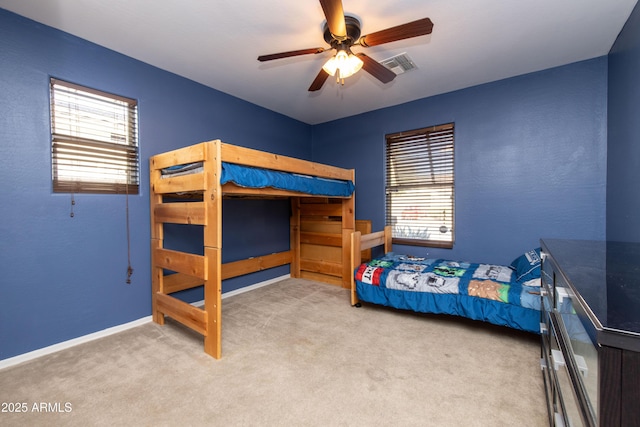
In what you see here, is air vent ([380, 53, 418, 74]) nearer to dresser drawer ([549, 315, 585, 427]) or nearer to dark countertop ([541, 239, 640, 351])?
dark countertop ([541, 239, 640, 351])

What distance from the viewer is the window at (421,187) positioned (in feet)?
11.4

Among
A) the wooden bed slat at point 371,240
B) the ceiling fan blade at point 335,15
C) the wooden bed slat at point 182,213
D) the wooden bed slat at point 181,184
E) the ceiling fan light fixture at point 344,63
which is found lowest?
the wooden bed slat at point 371,240

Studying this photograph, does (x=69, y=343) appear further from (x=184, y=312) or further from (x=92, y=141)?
(x=92, y=141)

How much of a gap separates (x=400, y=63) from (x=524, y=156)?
1.69 metres

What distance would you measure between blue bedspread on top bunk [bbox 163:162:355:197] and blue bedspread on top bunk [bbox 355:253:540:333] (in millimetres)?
986

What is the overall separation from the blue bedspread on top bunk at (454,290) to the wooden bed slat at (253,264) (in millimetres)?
1432

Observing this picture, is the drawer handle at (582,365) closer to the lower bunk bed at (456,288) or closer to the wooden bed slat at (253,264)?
the lower bunk bed at (456,288)

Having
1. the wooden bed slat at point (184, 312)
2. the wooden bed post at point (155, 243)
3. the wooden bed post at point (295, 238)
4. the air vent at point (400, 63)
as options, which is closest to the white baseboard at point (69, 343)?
the wooden bed post at point (155, 243)

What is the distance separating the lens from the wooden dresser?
0.51 metres

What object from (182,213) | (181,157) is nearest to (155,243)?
(182,213)

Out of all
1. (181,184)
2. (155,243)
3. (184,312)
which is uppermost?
(181,184)

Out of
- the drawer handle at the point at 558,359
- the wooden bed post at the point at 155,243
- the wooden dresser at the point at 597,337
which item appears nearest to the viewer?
the wooden dresser at the point at 597,337

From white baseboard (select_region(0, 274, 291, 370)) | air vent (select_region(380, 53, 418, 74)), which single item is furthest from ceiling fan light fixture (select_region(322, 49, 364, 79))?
white baseboard (select_region(0, 274, 291, 370))

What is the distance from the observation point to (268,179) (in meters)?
2.32
